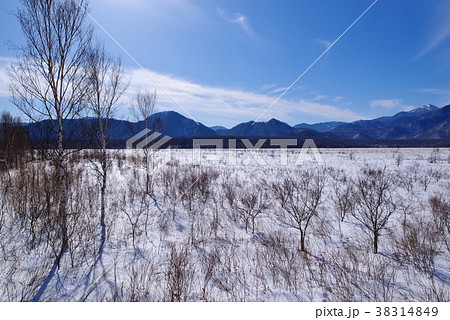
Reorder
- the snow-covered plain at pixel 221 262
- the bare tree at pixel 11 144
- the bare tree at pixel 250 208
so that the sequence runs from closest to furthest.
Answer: the snow-covered plain at pixel 221 262, the bare tree at pixel 250 208, the bare tree at pixel 11 144

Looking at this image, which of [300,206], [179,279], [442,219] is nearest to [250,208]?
[300,206]

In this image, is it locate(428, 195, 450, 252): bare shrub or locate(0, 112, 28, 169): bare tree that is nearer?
locate(428, 195, 450, 252): bare shrub

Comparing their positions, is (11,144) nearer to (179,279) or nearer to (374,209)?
(179,279)

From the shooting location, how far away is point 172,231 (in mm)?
6039

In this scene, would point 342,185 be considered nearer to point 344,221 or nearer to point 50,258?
point 344,221

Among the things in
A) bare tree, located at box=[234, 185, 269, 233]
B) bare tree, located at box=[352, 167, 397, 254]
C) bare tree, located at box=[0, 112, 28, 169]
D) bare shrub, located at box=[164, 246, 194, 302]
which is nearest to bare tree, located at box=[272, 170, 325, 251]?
bare tree, located at box=[234, 185, 269, 233]

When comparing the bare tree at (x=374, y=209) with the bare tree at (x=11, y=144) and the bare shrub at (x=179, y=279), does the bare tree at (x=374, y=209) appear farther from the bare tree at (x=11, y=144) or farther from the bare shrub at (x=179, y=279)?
the bare tree at (x=11, y=144)

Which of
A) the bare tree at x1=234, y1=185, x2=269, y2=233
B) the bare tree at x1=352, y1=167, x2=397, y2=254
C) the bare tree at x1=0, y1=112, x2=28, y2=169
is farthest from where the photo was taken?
the bare tree at x1=0, y1=112, x2=28, y2=169

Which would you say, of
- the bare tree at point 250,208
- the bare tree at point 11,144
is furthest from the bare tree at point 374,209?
the bare tree at point 11,144

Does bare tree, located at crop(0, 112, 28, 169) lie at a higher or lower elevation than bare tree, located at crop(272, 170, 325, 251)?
higher

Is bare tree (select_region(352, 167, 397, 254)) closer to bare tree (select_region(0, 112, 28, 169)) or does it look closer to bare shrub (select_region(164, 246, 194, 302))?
bare shrub (select_region(164, 246, 194, 302))

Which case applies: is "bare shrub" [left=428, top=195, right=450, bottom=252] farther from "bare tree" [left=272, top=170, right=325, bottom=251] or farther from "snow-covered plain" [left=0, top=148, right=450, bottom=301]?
"bare tree" [left=272, top=170, right=325, bottom=251]

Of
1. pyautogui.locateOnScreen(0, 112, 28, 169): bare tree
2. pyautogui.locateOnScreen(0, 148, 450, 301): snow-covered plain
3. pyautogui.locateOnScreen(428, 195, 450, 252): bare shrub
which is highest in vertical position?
pyautogui.locateOnScreen(0, 112, 28, 169): bare tree

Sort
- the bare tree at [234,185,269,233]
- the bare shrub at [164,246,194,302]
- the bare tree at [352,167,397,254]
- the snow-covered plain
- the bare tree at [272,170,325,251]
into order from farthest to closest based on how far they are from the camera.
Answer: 1. the bare tree at [234,185,269,233]
2. the bare tree at [272,170,325,251]
3. the bare tree at [352,167,397,254]
4. the snow-covered plain
5. the bare shrub at [164,246,194,302]
